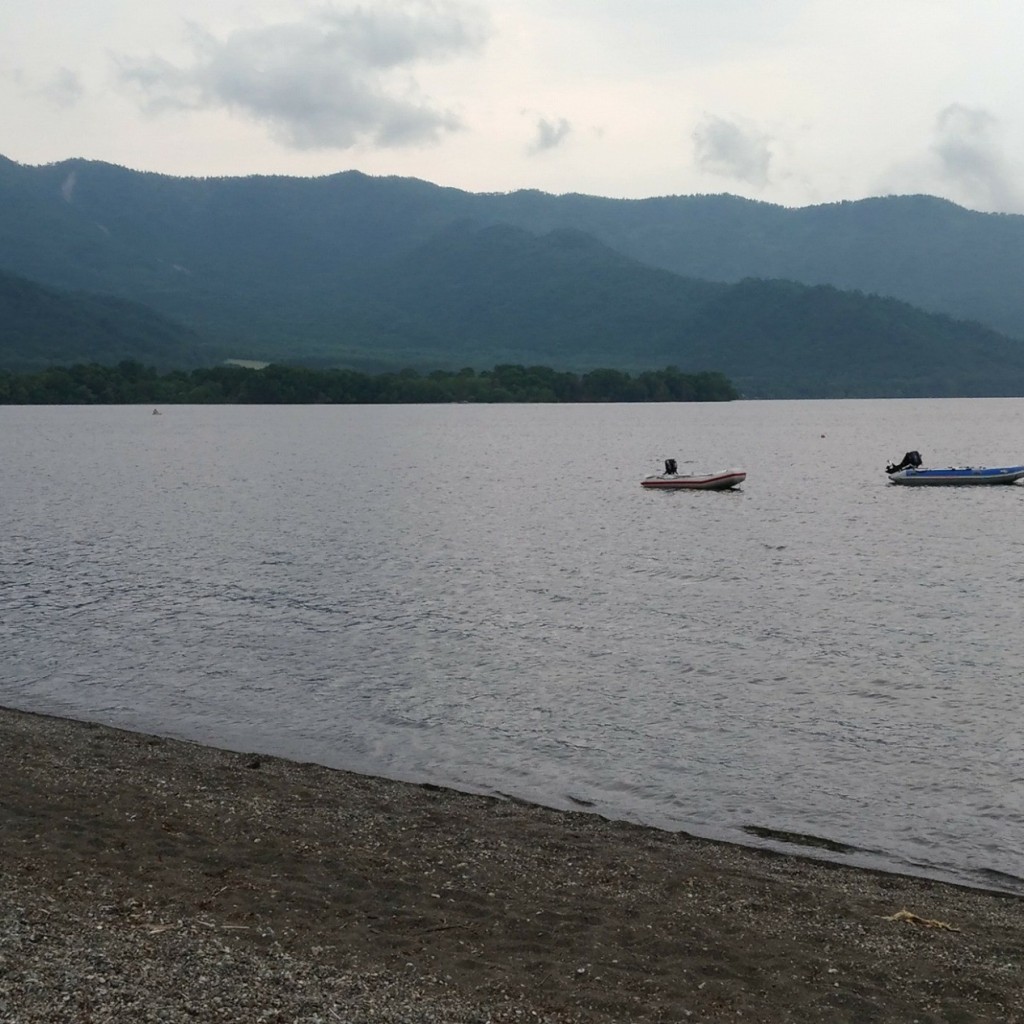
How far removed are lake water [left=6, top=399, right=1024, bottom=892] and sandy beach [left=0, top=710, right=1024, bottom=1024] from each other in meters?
3.36

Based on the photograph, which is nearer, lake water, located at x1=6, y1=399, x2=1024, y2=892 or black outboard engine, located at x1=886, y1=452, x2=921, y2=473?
lake water, located at x1=6, y1=399, x2=1024, y2=892

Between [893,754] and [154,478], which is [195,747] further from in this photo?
[154,478]

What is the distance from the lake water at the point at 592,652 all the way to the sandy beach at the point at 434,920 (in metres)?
3.36

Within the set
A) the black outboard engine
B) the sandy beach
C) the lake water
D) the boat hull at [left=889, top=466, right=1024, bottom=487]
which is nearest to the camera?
the sandy beach

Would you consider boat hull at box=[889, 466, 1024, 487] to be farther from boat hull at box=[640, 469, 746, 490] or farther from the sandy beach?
the sandy beach

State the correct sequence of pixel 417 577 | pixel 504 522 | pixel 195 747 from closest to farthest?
1. pixel 195 747
2. pixel 417 577
3. pixel 504 522

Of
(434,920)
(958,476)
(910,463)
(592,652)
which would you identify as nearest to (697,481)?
(910,463)

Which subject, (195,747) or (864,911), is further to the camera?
(195,747)

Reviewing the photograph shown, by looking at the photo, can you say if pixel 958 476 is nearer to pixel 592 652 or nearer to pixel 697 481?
pixel 697 481

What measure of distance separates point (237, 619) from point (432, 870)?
25895mm

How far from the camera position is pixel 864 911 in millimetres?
15844

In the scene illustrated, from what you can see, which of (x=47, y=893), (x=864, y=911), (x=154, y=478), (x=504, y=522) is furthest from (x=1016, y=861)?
(x=154, y=478)

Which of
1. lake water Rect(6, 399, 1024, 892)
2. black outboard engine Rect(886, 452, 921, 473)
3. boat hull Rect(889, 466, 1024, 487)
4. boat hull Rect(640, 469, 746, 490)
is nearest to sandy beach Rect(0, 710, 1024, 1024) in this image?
lake water Rect(6, 399, 1024, 892)

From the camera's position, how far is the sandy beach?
12086 millimetres
